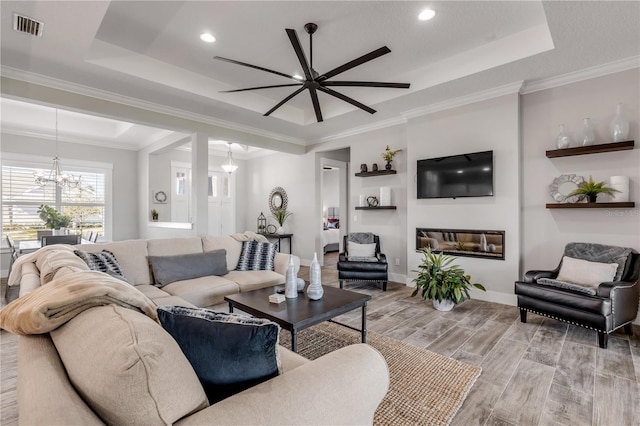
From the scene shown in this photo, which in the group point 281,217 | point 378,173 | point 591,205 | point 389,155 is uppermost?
point 389,155

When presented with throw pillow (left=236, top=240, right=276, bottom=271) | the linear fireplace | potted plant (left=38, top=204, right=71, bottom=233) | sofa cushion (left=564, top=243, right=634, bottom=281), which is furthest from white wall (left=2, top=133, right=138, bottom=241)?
sofa cushion (left=564, top=243, right=634, bottom=281)

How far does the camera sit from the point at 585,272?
3.07 metres

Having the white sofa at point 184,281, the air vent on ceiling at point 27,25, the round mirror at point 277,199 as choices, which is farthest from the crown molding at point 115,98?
the white sofa at point 184,281

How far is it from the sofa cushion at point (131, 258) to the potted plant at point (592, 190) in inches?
188

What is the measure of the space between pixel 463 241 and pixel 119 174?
7.03 m

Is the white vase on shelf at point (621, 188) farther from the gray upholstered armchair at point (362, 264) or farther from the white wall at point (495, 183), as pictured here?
the gray upholstered armchair at point (362, 264)

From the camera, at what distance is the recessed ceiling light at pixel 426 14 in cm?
278

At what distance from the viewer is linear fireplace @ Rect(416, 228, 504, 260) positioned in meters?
4.04

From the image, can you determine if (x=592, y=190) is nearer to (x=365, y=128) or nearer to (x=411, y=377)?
(x=411, y=377)

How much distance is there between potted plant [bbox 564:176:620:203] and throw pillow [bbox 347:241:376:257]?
265 centimetres

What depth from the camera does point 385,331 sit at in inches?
122

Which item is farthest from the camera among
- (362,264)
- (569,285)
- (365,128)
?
(365,128)

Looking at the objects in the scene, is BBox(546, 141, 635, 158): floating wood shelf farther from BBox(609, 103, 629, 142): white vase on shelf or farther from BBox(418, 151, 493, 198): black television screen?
BBox(418, 151, 493, 198): black television screen

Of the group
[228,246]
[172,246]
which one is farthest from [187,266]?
[228,246]
